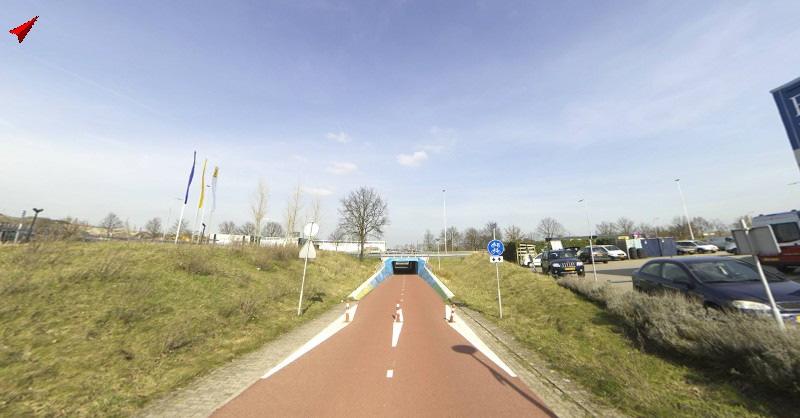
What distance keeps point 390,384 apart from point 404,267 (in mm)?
38654

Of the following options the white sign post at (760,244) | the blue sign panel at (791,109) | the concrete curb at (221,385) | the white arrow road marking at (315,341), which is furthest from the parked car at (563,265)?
the concrete curb at (221,385)

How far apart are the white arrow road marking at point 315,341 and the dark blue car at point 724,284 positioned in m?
10.3

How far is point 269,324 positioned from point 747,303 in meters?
13.3

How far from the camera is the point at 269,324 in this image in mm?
10672

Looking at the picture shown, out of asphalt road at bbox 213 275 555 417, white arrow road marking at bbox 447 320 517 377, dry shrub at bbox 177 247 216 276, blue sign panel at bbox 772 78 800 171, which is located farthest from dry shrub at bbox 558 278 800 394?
dry shrub at bbox 177 247 216 276

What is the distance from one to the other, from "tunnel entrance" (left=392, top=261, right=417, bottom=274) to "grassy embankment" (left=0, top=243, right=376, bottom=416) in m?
28.4

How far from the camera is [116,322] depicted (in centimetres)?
820

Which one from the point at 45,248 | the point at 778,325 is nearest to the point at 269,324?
the point at 45,248

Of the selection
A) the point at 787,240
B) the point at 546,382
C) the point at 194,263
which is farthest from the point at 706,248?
the point at 194,263

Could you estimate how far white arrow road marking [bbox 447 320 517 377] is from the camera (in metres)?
6.88

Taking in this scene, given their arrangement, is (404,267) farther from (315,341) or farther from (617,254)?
(315,341)

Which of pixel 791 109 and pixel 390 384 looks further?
pixel 791 109

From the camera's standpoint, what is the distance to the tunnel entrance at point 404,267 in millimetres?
43469

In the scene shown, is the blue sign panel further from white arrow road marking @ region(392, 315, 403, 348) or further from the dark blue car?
white arrow road marking @ region(392, 315, 403, 348)
